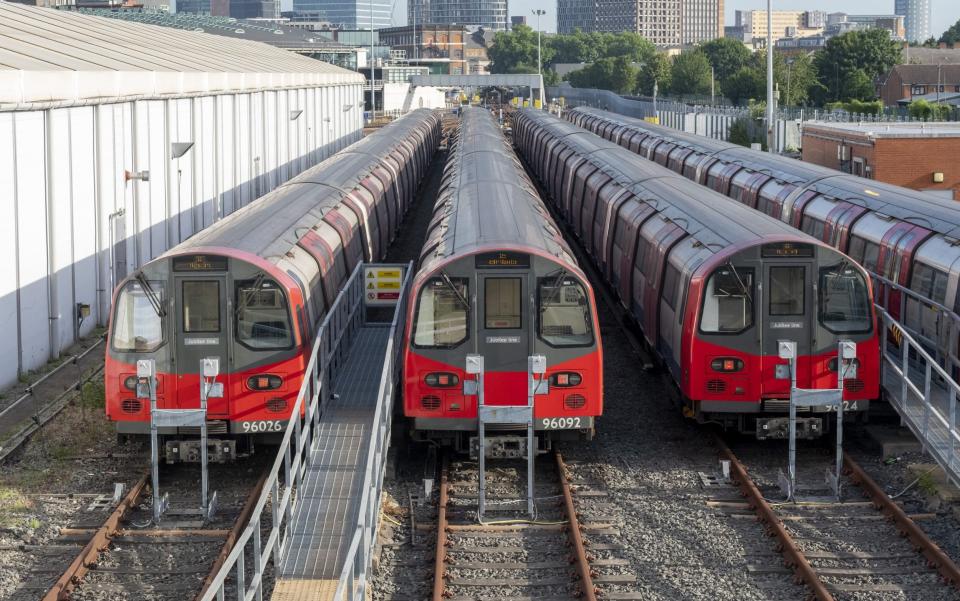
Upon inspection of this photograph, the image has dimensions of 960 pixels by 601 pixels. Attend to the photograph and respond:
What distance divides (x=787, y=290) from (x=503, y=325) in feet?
11.3

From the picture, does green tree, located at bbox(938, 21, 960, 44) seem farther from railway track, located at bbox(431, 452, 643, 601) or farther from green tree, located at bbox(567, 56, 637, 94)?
railway track, located at bbox(431, 452, 643, 601)

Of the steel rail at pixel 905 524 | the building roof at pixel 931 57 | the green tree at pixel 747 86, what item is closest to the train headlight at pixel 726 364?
the steel rail at pixel 905 524

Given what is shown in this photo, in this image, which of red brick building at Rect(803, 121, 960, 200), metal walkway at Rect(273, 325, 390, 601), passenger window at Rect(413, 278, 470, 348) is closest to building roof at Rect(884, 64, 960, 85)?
red brick building at Rect(803, 121, 960, 200)

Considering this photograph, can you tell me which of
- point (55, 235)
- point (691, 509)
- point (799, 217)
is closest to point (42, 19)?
point (55, 235)

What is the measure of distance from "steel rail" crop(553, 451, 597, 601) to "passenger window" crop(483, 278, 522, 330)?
6.22ft

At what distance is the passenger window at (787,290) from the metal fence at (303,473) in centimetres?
451

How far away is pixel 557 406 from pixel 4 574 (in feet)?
19.7

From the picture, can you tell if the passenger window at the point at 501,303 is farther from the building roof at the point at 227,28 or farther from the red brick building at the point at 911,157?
the building roof at the point at 227,28

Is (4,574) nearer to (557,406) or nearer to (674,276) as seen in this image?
(557,406)

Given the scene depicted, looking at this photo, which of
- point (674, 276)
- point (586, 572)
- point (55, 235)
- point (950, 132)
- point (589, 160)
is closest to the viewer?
point (586, 572)

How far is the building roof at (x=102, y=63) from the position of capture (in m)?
20.5

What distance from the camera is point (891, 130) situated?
36656 millimetres

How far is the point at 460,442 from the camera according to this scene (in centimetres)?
1481

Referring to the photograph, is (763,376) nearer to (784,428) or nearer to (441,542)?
(784,428)
